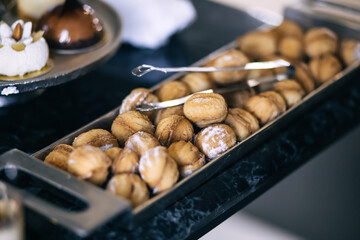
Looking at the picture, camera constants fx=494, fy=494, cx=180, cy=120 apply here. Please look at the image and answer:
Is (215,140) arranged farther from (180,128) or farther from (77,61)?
(77,61)

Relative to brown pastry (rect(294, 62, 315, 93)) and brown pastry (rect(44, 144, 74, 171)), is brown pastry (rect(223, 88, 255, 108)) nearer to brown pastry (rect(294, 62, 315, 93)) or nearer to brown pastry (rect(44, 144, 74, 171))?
brown pastry (rect(294, 62, 315, 93))

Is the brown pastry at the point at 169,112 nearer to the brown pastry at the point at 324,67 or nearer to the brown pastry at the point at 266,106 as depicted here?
the brown pastry at the point at 266,106

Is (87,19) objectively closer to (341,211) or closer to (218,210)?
(218,210)

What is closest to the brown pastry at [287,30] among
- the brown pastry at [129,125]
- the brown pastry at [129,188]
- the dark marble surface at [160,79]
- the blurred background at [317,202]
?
the dark marble surface at [160,79]

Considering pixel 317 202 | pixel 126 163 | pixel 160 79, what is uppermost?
pixel 126 163

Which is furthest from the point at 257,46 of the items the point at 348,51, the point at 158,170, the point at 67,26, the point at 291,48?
the point at 158,170

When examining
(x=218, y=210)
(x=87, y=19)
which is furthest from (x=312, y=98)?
(x=87, y=19)

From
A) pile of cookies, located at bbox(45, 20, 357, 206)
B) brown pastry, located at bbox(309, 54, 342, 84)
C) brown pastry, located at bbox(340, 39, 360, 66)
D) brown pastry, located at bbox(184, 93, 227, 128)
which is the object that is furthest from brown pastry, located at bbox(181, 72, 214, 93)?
brown pastry, located at bbox(340, 39, 360, 66)
